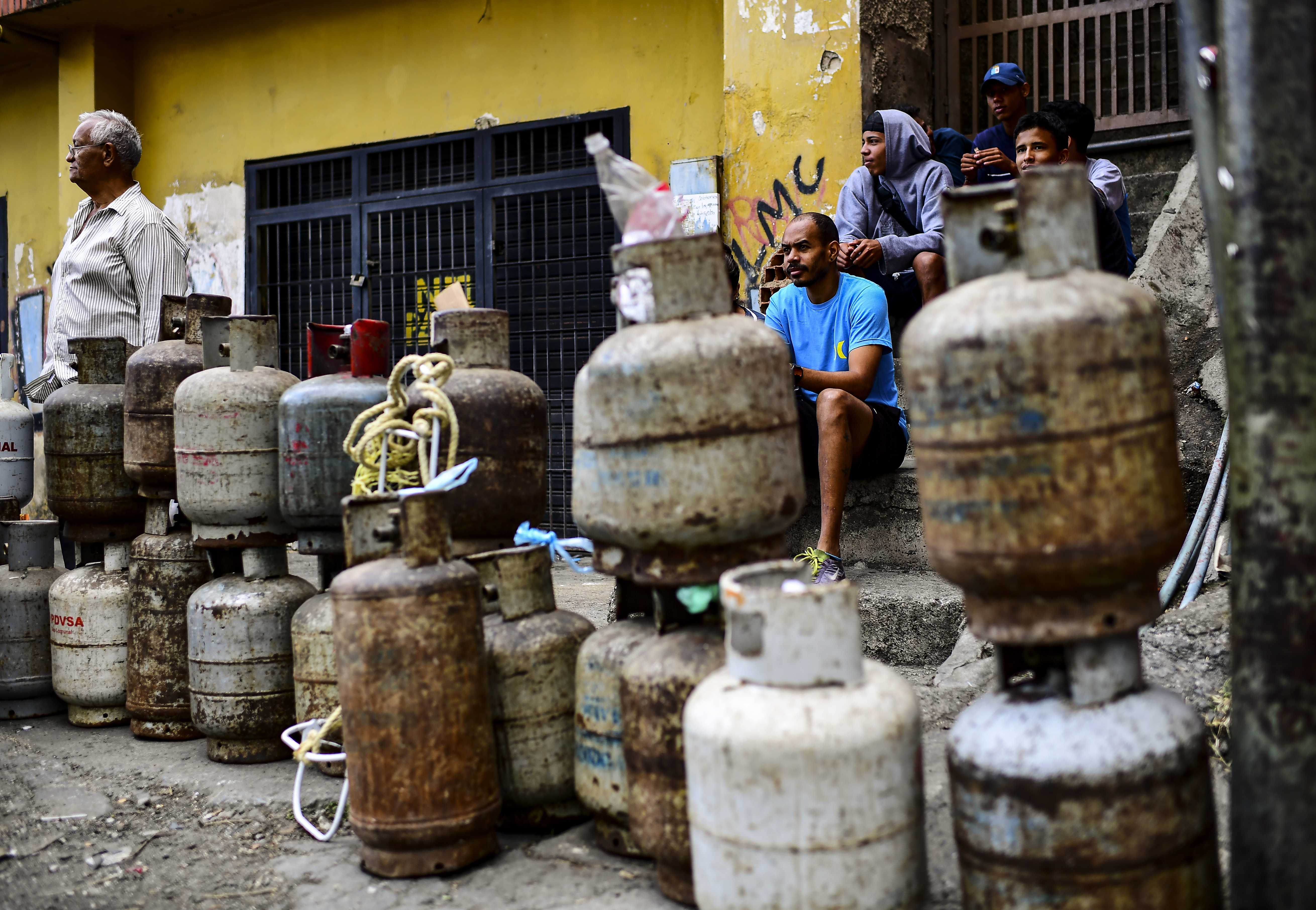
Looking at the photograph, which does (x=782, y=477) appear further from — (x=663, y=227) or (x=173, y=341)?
(x=173, y=341)

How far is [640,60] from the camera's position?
7258mm

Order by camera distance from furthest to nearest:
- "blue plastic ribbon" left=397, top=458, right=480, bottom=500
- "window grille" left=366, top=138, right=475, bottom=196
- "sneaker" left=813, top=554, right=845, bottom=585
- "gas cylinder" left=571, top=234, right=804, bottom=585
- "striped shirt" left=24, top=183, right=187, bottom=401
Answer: "window grille" left=366, top=138, right=475, bottom=196 → "striped shirt" left=24, top=183, right=187, bottom=401 → "sneaker" left=813, top=554, right=845, bottom=585 → "blue plastic ribbon" left=397, top=458, right=480, bottom=500 → "gas cylinder" left=571, top=234, right=804, bottom=585

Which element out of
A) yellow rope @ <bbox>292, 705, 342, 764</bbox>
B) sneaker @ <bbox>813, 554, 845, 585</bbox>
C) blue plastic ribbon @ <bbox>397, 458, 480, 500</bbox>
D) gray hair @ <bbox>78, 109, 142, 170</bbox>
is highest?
gray hair @ <bbox>78, 109, 142, 170</bbox>

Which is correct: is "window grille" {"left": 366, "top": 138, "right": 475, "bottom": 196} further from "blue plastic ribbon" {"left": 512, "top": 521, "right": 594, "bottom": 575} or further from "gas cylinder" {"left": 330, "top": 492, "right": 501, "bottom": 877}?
"gas cylinder" {"left": 330, "top": 492, "right": 501, "bottom": 877}

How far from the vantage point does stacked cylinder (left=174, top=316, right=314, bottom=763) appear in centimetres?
347

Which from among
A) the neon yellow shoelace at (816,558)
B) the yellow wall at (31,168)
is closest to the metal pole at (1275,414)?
the neon yellow shoelace at (816,558)

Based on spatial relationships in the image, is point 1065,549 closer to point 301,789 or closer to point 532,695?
point 532,695

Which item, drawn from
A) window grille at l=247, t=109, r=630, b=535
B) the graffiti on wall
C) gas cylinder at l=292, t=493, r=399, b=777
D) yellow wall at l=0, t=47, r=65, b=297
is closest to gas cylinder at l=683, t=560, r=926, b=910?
gas cylinder at l=292, t=493, r=399, b=777

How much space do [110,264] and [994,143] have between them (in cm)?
405

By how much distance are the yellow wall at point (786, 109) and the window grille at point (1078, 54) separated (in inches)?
38.9

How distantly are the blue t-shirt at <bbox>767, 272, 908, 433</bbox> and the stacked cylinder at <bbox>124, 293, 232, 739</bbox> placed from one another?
2.07 metres

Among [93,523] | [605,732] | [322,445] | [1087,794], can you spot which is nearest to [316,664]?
[322,445]

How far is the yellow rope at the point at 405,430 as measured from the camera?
293 cm

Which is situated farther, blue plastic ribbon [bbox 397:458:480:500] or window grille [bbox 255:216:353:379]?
window grille [bbox 255:216:353:379]
